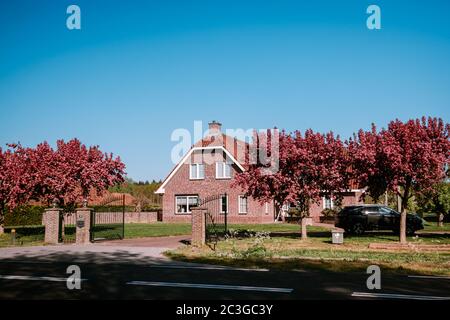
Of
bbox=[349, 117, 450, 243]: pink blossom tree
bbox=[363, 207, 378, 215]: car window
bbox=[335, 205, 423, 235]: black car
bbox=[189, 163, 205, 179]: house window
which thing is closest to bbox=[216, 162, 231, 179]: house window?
bbox=[189, 163, 205, 179]: house window

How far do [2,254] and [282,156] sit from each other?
12.7 meters

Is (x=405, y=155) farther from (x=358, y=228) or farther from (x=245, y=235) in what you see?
(x=245, y=235)

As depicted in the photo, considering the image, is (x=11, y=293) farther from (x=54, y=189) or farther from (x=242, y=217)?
(x=242, y=217)

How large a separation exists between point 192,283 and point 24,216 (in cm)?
3719

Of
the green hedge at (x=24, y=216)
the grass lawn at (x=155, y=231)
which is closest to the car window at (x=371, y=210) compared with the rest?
the grass lawn at (x=155, y=231)

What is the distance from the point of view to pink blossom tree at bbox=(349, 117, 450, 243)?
19562mm

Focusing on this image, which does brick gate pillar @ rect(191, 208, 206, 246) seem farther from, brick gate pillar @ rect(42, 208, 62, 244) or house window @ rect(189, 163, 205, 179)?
house window @ rect(189, 163, 205, 179)

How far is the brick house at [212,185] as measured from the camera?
39781 millimetres

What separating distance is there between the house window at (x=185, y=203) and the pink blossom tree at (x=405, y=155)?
23.3m

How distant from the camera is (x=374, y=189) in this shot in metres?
21.2

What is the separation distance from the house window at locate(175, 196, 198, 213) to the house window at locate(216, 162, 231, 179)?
3415mm

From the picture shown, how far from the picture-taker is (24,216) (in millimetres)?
42156

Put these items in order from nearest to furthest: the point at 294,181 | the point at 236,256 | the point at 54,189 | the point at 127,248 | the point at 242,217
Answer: the point at 236,256 → the point at 127,248 → the point at 294,181 → the point at 54,189 → the point at 242,217
